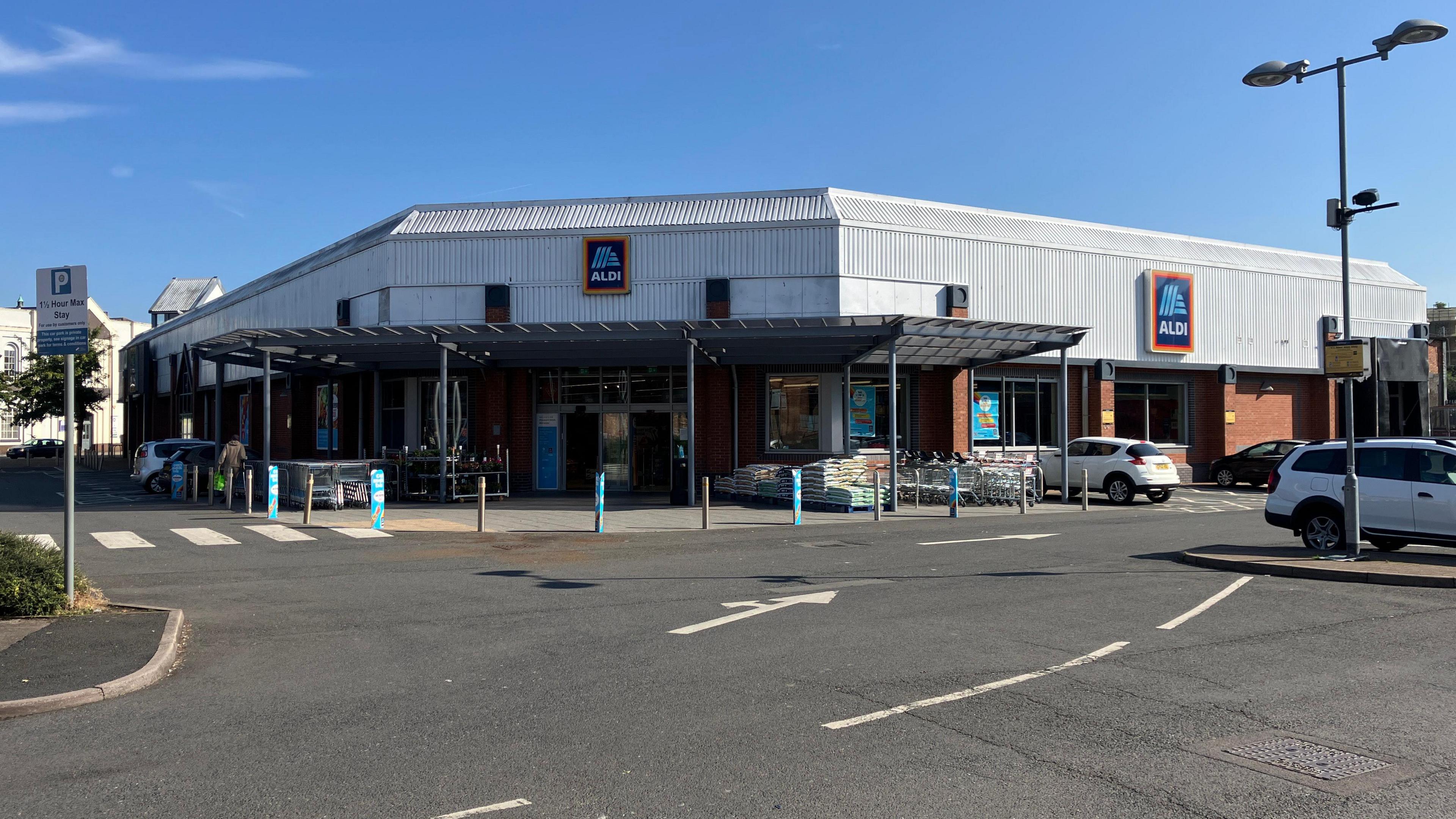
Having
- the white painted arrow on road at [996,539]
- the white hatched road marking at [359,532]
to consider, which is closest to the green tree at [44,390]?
the white hatched road marking at [359,532]

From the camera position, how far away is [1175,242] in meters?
33.5

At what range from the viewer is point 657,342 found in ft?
76.4

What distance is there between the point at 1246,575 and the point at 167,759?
1159cm

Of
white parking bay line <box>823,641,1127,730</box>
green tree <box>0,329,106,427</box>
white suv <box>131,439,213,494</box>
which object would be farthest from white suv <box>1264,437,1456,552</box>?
green tree <box>0,329,106,427</box>

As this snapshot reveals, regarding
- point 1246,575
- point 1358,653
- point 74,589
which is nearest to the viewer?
point 1358,653

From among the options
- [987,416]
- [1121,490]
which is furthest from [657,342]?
[1121,490]

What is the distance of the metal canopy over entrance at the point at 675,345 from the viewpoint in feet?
69.9

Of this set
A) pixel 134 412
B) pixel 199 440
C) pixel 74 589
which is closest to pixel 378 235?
pixel 199 440

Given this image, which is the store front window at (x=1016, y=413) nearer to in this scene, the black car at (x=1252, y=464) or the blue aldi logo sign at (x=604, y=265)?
the black car at (x=1252, y=464)

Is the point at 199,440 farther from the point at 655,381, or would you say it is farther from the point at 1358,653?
the point at 1358,653

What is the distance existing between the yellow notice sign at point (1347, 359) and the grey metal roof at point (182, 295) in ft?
213

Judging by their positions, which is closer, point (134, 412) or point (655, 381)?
point (655, 381)

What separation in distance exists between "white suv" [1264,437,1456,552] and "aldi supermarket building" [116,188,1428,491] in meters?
8.26

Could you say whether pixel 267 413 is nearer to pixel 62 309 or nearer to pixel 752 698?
pixel 62 309
